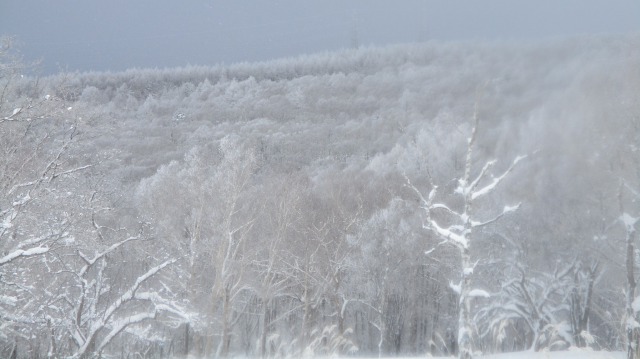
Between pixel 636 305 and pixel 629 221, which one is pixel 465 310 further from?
pixel 629 221

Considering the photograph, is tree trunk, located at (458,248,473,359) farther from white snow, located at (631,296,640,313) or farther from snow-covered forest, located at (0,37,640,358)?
white snow, located at (631,296,640,313)

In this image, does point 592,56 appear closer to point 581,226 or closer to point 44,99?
point 581,226

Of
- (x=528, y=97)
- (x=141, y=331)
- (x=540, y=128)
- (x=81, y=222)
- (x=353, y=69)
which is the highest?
(x=353, y=69)

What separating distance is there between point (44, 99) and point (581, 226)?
79.8 feet

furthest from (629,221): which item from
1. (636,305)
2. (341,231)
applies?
(341,231)

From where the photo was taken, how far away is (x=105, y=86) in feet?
247

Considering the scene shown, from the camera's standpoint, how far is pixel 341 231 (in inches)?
1211

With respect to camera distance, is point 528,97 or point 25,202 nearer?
point 25,202

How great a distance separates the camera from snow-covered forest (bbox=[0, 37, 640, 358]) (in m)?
12.1

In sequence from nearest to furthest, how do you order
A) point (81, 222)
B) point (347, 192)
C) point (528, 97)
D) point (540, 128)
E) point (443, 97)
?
point (81, 222) < point (347, 192) < point (540, 128) < point (528, 97) < point (443, 97)

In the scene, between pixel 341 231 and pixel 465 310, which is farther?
pixel 341 231

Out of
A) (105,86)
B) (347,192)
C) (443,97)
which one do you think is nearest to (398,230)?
(347,192)

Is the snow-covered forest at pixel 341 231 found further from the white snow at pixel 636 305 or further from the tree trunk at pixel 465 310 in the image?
the white snow at pixel 636 305

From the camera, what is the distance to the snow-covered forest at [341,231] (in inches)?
476
